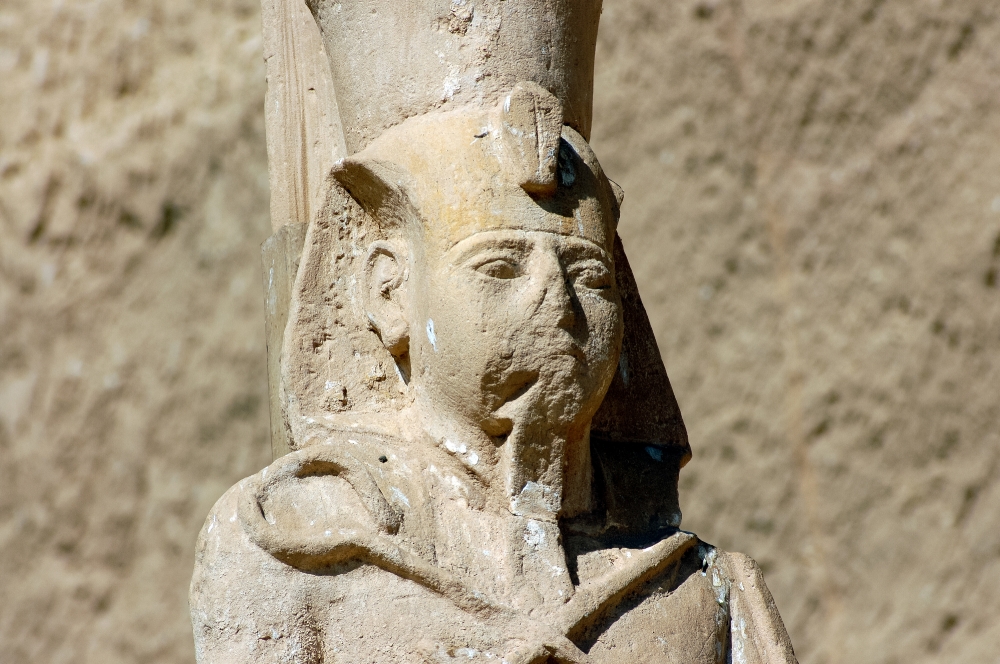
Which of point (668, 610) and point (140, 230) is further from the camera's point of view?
point (140, 230)

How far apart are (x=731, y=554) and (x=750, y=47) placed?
250 cm

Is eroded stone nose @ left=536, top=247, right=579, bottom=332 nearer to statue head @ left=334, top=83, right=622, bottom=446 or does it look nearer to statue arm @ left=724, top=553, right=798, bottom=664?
statue head @ left=334, top=83, right=622, bottom=446

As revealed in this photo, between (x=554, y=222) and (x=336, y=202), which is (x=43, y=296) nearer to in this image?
(x=336, y=202)

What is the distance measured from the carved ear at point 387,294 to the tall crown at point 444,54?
0.19m

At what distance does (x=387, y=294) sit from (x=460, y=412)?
246 millimetres

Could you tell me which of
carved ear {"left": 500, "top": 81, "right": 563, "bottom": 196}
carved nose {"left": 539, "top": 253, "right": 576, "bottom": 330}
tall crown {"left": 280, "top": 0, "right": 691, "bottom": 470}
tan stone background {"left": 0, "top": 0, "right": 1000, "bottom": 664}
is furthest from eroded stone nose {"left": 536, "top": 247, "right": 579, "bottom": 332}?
tan stone background {"left": 0, "top": 0, "right": 1000, "bottom": 664}

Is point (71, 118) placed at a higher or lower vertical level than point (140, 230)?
higher

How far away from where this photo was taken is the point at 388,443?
2.29 m

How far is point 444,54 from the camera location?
233 cm

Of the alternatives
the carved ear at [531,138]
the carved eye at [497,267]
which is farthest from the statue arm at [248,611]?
the carved ear at [531,138]

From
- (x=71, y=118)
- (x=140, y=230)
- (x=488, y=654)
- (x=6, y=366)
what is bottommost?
(x=488, y=654)

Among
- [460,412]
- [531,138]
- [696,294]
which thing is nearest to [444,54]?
[531,138]

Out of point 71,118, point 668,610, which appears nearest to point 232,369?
point 71,118

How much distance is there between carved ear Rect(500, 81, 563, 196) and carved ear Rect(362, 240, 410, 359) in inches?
10.4
